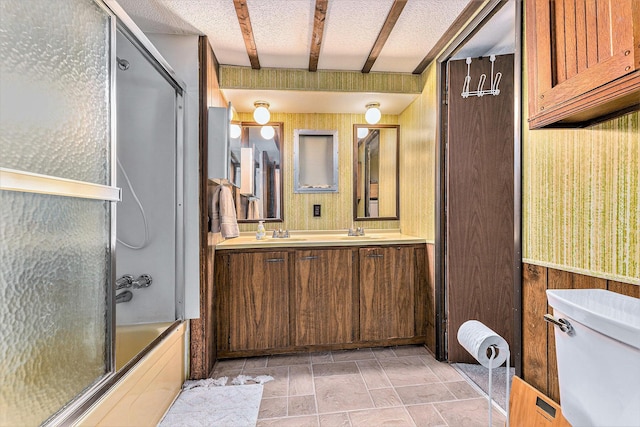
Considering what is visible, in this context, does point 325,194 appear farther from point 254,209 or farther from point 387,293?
point 387,293

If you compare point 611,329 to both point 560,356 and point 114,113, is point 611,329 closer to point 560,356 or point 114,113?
point 560,356

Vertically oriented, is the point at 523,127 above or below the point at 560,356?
above

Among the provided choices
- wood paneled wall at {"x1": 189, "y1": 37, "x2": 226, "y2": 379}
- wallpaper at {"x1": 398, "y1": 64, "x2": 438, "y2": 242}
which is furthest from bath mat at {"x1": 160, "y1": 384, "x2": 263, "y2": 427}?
wallpaper at {"x1": 398, "y1": 64, "x2": 438, "y2": 242}

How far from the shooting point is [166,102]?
6.72 ft

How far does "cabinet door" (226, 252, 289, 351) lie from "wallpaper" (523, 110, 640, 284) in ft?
5.31

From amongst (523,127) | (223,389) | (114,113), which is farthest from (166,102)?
(523,127)

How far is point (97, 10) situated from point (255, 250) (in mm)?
1628

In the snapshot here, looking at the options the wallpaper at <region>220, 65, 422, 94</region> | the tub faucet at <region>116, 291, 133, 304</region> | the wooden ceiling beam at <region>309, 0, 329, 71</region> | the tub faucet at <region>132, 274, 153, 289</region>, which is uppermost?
the wooden ceiling beam at <region>309, 0, 329, 71</region>

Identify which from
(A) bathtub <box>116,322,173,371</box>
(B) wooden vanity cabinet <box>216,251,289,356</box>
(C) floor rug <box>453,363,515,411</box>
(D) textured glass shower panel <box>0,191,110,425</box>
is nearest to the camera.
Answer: (D) textured glass shower panel <box>0,191,110,425</box>

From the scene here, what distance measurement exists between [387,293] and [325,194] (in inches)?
42.1

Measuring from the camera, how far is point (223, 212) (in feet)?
7.64

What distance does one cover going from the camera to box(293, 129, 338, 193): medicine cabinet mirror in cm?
300

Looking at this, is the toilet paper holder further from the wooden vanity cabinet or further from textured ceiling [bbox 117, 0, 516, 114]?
textured ceiling [bbox 117, 0, 516, 114]

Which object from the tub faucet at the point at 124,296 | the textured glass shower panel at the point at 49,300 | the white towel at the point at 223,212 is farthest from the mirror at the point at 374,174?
the textured glass shower panel at the point at 49,300
